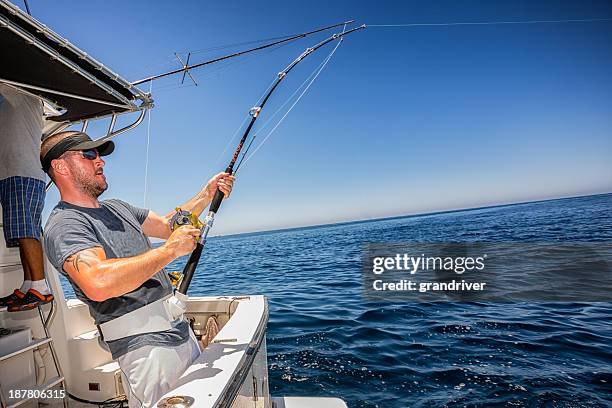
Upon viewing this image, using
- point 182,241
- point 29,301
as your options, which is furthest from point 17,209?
point 182,241

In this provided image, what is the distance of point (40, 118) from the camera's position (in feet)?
8.66

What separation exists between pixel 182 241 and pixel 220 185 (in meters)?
1.05

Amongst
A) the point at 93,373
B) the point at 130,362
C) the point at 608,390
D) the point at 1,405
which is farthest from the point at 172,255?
the point at 608,390

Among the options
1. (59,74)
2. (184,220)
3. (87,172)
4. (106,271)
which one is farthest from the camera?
(59,74)

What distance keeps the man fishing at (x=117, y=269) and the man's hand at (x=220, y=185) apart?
0.76 m

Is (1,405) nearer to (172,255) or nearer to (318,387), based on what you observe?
(172,255)

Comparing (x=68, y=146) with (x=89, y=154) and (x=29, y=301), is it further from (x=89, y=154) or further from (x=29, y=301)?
(x=29, y=301)

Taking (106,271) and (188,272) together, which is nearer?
(106,271)

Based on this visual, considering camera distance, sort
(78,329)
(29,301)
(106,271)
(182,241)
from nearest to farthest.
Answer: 1. (106,271)
2. (182,241)
3. (29,301)
4. (78,329)

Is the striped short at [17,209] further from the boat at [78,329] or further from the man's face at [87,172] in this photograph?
the man's face at [87,172]

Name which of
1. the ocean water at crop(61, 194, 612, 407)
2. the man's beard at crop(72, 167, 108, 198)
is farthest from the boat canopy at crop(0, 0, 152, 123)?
the ocean water at crop(61, 194, 612, 407)

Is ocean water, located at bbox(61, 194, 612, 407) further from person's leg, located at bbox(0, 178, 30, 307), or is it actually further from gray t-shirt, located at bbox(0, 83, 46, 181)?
gray t-shirt, located at bbox(0, 83, 46, 181)

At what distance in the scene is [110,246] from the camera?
1.65 m

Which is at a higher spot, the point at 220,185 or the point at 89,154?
the point at 89,154
